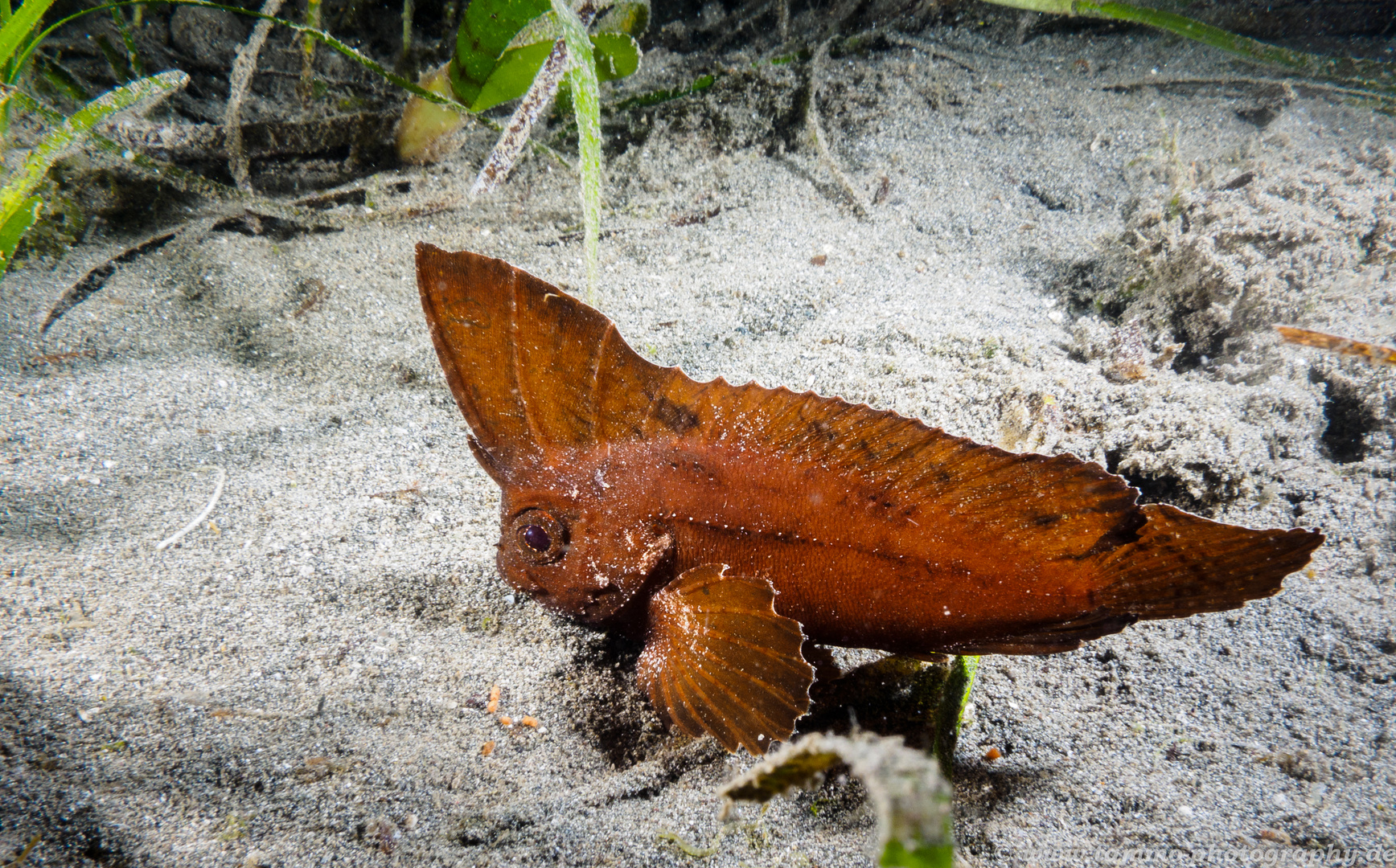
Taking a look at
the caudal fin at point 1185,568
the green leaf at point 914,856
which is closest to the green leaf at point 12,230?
the green leaf at point 914,856

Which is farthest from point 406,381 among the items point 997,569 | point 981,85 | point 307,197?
point 981,85

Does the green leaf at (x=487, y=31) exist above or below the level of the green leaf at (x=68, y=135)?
above

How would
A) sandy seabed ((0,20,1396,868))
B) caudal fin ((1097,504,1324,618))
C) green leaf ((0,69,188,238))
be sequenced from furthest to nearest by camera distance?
green leaf ((0,69,188,238)) → sandy seabed ((0,20,1396,868)) → caudal fin ((1097,504,1324,618))

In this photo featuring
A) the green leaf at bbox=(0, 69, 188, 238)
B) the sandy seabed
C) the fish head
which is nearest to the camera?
the sandy seabed

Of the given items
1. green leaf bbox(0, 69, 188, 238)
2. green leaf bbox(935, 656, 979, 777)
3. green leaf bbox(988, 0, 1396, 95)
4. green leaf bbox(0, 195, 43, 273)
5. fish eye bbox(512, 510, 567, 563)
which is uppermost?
green leaf bbox(988, 0, 1396, 95)

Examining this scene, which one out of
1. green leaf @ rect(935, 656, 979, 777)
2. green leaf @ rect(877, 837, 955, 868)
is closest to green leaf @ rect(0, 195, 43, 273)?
green leaf @ rect(877, 837, 955, 868)

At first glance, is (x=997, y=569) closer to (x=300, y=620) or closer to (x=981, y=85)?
(x=300, y=620)

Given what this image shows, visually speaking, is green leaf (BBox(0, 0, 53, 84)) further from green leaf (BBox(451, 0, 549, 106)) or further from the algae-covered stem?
green leaf (BBox(451, 0, 549, 106))

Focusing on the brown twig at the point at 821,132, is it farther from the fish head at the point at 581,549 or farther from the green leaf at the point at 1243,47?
the fish head at the point at 581,549
